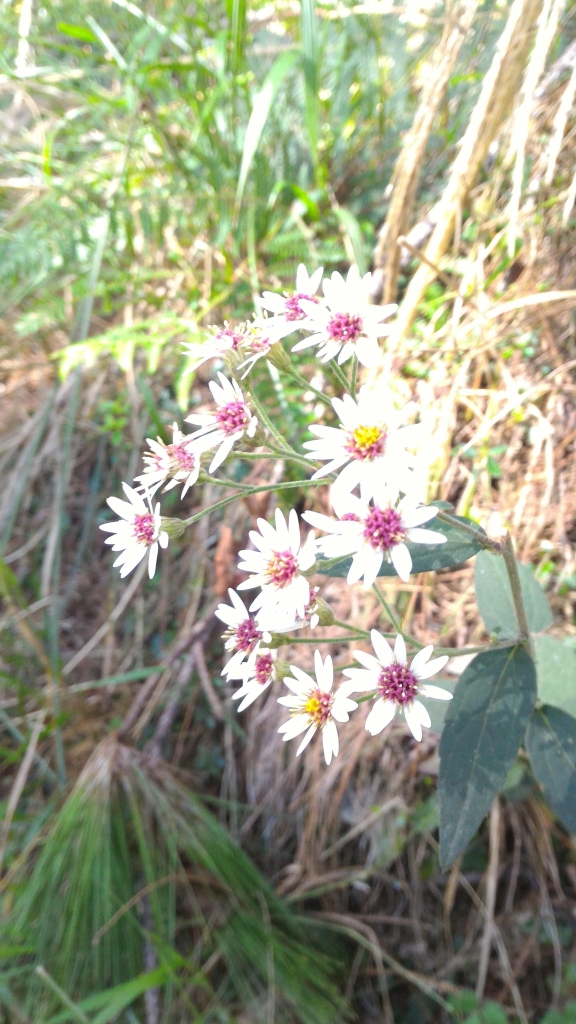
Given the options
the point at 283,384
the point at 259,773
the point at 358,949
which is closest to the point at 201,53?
the point at 283,384

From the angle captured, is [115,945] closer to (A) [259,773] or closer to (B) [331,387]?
(A) [259,773]

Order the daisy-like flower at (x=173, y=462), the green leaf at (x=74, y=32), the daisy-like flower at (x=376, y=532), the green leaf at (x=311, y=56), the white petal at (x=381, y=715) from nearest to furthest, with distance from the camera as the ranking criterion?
the daisy-like flower at (x=376, y=532)
the white petal at (x=381, y=715)
the daisy-like flower at (x=173, y=462)
the green leaf at (x=311, y=56)
the green leaf at (x=74, y=32)

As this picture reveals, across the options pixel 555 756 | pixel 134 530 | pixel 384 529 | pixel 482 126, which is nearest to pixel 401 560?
pixel 384 529

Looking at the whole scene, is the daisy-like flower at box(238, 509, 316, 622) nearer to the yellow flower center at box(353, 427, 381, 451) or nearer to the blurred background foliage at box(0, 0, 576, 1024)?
the yellow flower center at box(353, 427, 381, 451)

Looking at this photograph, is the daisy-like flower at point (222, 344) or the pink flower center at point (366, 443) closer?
the pink flower center at point (366, 443)

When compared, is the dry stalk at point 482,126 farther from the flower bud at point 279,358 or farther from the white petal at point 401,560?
the white petal at point 401,560

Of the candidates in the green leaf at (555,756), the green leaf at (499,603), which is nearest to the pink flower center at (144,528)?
the green leaf at (499,603)

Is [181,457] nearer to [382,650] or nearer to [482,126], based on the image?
[382,650]
